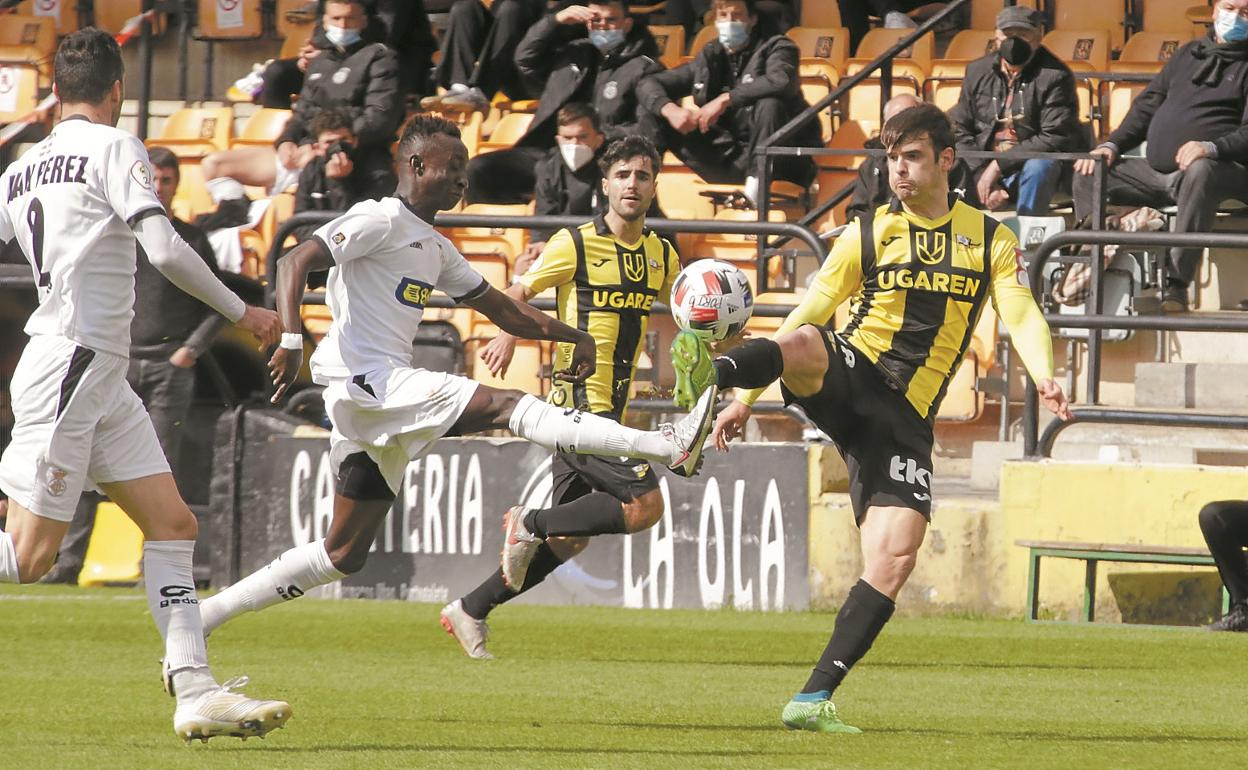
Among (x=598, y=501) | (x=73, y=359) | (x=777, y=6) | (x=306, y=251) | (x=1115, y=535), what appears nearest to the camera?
(x=73, y=359)

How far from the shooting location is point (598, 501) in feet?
27.9

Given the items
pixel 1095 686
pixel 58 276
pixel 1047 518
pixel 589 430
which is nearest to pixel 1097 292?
pixel 1047 518

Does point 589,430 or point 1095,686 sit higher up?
point 589,430

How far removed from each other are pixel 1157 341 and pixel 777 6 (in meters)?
4.57

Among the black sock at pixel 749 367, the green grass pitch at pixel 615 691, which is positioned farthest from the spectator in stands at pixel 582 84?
the black sock at pixel 749 367

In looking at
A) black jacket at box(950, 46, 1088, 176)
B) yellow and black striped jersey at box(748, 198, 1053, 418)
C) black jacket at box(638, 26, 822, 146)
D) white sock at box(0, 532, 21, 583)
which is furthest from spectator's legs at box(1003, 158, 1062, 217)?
white sock at box(0, 532, 21, 583)

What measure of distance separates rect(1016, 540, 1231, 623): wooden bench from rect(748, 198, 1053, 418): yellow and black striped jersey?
3.22 m

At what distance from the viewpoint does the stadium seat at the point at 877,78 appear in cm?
1421

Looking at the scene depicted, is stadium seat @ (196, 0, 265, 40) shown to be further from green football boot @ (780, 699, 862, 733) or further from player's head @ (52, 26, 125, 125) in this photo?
green football boot @ (780, 699, 862, 733)

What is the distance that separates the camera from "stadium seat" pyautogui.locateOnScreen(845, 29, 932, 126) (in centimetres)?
1421

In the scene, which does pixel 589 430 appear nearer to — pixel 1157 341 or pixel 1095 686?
pixel 1095 686

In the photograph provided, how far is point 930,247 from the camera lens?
261 inches

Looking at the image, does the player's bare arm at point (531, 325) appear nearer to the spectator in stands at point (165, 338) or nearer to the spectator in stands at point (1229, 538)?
the spectator in stands at point (1229, 538)

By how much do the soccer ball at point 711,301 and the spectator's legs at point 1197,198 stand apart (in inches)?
205
